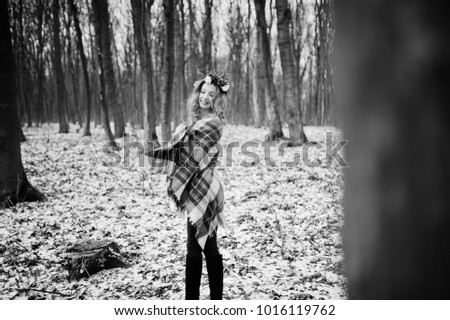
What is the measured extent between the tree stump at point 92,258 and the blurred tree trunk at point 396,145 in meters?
3.70

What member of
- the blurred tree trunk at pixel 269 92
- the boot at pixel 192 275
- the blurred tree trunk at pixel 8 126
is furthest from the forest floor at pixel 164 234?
the blurred tree trunk at pixel 269 92

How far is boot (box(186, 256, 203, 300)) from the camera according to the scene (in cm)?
254

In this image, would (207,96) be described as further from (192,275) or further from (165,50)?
(165,50)

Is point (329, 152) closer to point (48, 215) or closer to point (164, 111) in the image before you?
point (164, 111)

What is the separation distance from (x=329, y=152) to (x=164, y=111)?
522 cm

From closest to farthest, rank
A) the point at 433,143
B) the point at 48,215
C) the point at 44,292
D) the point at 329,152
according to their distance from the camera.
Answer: the point at 433,143 → the point at 44,292 → the point at 48,215 → the point at 329,152

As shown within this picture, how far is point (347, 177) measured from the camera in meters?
0.73

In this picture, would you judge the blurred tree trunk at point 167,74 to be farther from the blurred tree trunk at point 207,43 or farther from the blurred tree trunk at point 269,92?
the blurred tree trunk at point 207,43

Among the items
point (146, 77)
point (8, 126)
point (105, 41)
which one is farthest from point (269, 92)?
point (8, 126)

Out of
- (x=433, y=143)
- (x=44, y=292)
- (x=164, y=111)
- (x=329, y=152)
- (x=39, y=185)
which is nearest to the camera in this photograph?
(x=433, y=143)

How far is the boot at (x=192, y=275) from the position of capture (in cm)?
254

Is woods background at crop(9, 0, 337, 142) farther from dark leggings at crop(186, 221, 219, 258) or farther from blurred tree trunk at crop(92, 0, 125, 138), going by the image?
dark leggings at crop(186, 221, 219, 258)

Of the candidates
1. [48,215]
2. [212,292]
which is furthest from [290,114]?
[212,292]

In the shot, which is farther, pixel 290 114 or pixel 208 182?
pixel 290 114
